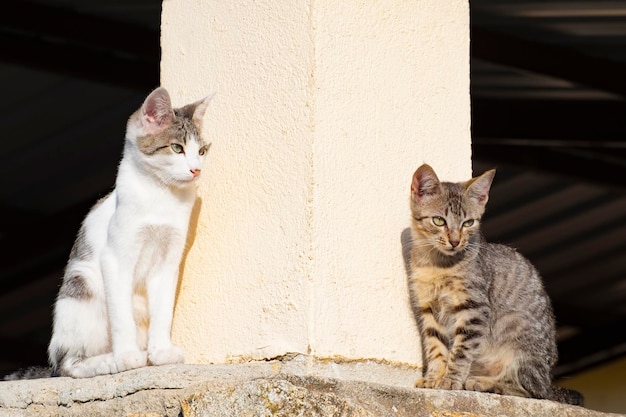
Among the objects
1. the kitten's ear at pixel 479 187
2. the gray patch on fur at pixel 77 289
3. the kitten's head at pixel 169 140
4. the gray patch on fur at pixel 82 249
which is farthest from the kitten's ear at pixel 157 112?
the kitten's ear at pixel 479 187

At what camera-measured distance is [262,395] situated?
8.60 feet

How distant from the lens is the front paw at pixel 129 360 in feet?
10.6

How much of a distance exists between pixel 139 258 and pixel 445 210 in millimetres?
1193

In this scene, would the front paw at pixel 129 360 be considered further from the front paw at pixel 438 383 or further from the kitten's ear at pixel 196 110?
the front paw at pixel 438 383

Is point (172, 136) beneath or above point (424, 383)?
above

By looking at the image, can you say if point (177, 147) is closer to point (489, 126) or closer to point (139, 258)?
point (139, 258)

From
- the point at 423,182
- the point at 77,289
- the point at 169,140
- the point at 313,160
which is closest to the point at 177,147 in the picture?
Result: the point at 169,140

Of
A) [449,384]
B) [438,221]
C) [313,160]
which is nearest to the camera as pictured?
[313,160]

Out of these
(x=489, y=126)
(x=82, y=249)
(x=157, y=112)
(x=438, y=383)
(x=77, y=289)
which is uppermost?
(x=489, y=126)

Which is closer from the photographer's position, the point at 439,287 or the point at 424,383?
the point at 424,383

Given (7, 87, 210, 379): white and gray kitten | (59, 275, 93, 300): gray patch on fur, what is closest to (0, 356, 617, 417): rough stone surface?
(7, 87, 210, 379): white and gray kitten

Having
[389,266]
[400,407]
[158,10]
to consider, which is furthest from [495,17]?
[400,407]

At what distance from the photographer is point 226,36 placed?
11.7ft

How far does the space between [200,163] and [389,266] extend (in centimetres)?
73
